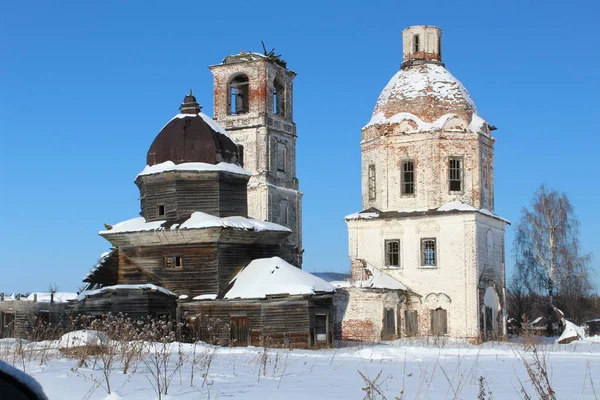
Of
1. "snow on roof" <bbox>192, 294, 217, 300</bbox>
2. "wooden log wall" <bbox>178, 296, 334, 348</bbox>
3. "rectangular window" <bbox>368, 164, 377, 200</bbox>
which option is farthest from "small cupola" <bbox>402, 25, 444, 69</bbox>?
"snow on roof" <bbox>192, 294, 217, 300</bbox>

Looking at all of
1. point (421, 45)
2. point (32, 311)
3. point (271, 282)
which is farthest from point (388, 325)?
point (32, 311)

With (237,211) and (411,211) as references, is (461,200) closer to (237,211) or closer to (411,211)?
(411,211)

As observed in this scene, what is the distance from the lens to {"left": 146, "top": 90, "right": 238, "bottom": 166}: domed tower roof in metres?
26.9

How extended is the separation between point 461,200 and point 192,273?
11.4m

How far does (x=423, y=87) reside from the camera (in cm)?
3200

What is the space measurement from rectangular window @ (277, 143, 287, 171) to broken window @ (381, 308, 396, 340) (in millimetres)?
17287

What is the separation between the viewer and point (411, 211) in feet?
102

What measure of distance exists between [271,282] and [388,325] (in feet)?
23.9

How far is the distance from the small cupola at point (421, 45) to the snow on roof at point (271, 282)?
1241 centimetres

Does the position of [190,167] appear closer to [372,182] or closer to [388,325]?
[372,182]

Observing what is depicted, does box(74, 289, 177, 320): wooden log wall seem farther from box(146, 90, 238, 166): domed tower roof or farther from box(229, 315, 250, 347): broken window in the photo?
box(146, 90, 238, 166): domed tower roof

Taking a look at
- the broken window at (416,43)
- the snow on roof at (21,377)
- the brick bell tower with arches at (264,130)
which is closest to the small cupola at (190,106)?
the broken window at (416,43)

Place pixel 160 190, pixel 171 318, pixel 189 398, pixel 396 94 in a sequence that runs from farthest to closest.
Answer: pixel 396 94 < pixel 160 190 < pixel 171 318 < pixel 189 398

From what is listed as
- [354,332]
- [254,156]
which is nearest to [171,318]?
[354,332]
